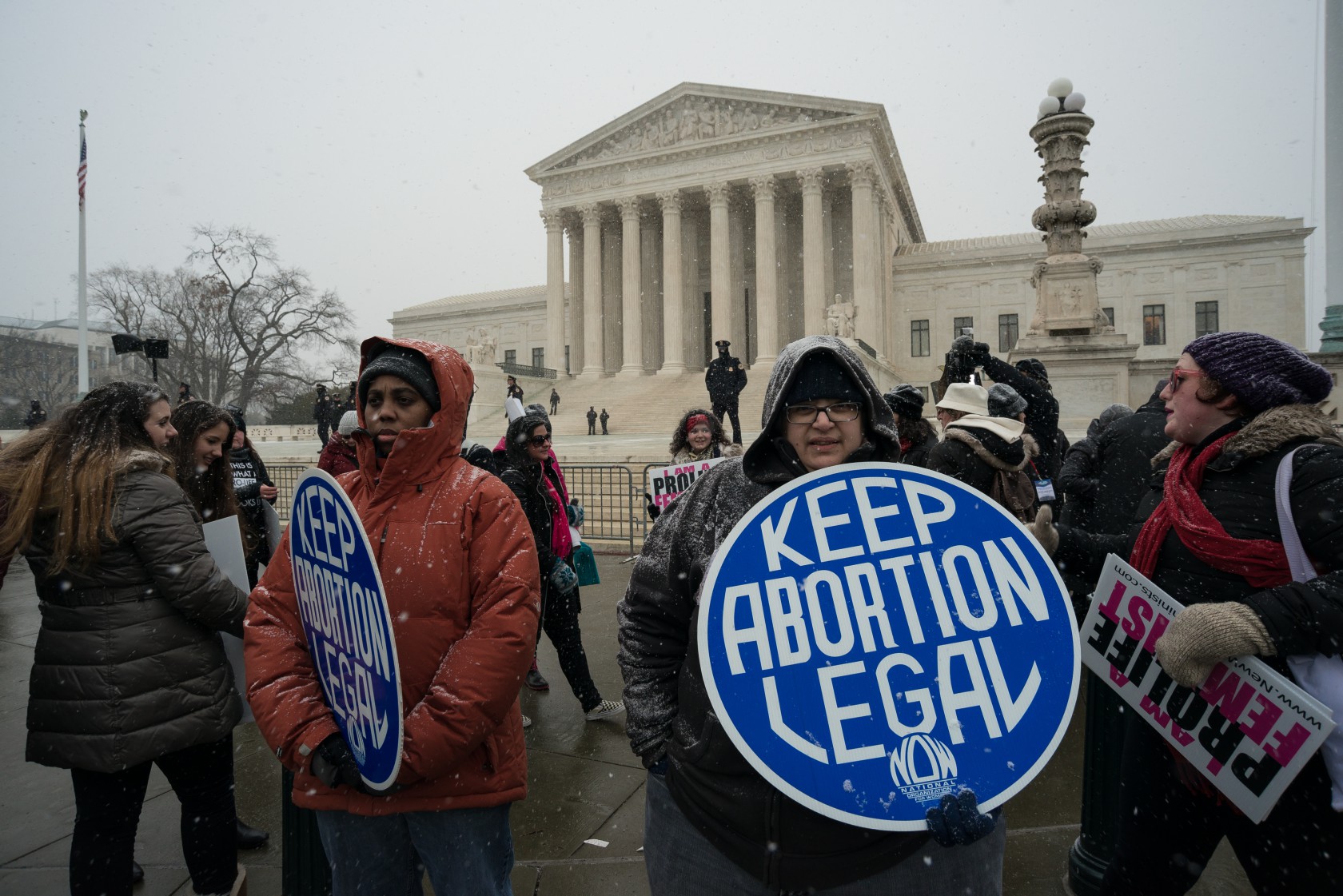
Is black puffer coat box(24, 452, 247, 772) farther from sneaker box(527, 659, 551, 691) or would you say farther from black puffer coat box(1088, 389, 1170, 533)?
black puffer coat box(1088, 389, 1170, 533)

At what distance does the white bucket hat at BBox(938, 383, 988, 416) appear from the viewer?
4168 millimetres

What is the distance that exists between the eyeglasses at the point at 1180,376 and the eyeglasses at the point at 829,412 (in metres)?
1.10

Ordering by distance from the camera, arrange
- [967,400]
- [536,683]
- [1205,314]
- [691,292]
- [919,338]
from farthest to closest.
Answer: [919,338] < [691,292] < [1205,314] < [536,683] < [967,400]

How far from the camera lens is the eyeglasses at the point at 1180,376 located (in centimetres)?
214

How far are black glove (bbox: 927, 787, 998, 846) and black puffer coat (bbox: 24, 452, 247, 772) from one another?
2.26 meters

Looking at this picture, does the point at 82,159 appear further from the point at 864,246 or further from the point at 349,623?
the point at 864,246

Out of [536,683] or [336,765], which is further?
[536,683]

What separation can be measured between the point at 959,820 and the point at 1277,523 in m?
1.28

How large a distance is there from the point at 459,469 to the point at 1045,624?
149 centimetres

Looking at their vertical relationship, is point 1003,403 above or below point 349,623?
above

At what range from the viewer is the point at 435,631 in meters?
1.91

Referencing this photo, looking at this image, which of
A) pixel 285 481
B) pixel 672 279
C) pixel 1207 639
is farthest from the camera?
pixel 672 279

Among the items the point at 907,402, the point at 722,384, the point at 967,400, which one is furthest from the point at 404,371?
the point at 722,384

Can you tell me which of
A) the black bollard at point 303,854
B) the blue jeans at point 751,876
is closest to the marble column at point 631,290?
the black bollard at point 303,854
